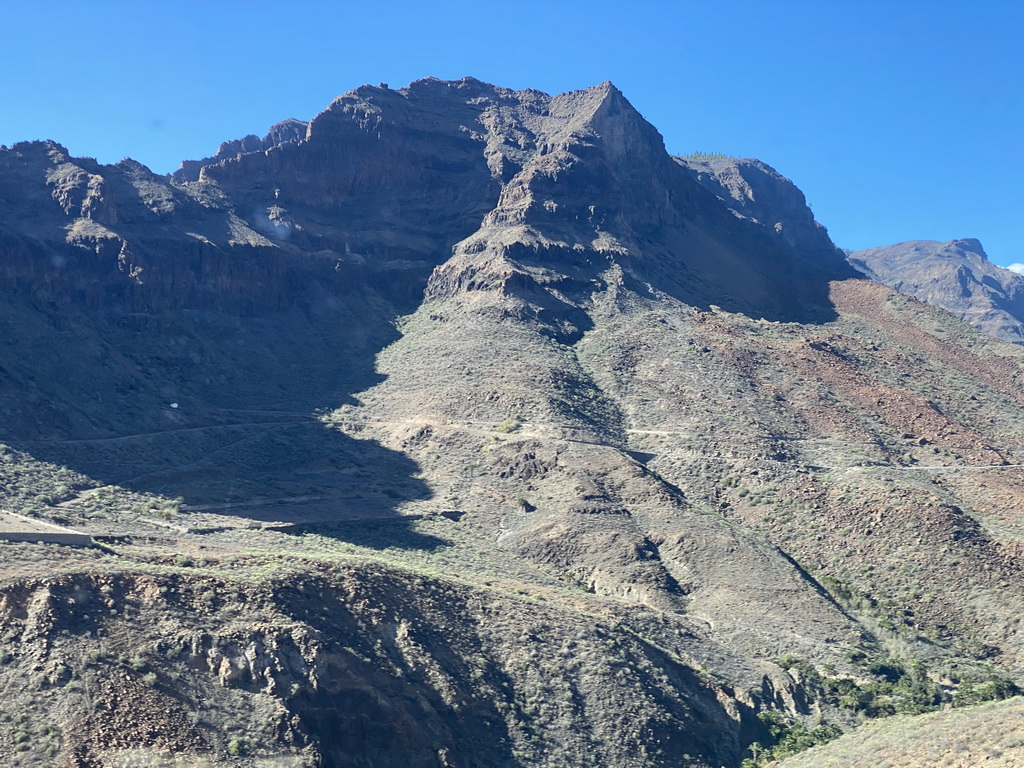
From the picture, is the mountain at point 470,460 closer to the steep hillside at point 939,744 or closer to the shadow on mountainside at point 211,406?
the shadow on mountainside at point 211,406

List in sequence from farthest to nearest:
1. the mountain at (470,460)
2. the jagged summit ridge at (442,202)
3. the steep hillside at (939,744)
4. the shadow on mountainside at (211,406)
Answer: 1. the jagged summit ridge at (442,202)
2. the shadow on mountainside at (211,406)
3. the mountain at (470,460)
4. the steep hillside at (939,744)

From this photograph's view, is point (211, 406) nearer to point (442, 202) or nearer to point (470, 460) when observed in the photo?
point (470, 460)

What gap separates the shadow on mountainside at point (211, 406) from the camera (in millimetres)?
69812

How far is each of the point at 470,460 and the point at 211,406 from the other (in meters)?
22.4

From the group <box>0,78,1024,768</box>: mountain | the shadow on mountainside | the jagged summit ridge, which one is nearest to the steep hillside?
<box>0,78,1024,768</box>: mountain

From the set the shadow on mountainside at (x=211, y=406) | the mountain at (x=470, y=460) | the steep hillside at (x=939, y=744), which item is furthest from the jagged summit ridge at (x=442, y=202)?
the steep hillside at (x=939, y=744)

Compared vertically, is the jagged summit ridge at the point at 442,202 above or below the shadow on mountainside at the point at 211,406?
above

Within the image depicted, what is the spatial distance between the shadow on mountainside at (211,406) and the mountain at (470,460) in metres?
0.35

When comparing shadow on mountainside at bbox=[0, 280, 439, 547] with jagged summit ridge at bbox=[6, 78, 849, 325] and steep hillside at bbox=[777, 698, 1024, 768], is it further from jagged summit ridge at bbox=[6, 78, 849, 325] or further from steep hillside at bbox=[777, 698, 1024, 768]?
steep hillside at bbox=[777, 698, 1024, 768]

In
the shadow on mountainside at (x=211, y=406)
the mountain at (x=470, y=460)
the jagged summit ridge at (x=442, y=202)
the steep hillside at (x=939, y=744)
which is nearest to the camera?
the steep hillside at (x=939, y=744)

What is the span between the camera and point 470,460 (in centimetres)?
7700

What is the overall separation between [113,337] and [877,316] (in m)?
68.7

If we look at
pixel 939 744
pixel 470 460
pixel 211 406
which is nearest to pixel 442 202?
pixel 211 406

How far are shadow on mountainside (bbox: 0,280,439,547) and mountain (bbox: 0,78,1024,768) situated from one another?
1.14 ft
